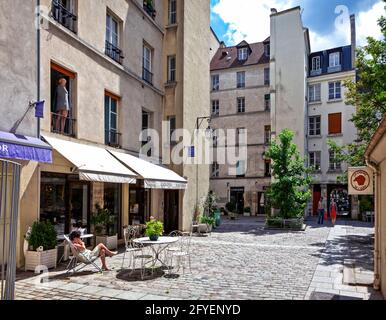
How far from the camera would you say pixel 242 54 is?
3731 centimetres

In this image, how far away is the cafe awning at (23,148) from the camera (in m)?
7.59

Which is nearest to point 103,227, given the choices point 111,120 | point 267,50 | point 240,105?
point 111,120

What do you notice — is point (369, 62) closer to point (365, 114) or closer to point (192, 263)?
point (365, 114)

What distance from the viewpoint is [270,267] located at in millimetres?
9633

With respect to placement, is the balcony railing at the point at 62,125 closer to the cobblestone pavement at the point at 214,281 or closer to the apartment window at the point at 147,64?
the cobblestone pavement at the point at 214,281

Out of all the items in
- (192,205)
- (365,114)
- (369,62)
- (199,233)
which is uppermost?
(369,62)

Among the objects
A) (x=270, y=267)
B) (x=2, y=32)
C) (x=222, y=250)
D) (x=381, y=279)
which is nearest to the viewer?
(x=381, y=279)

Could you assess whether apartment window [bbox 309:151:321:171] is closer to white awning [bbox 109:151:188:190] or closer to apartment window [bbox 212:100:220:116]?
apartment window [bbox 212:100:220:116]

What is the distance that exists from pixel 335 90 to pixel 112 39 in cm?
2588

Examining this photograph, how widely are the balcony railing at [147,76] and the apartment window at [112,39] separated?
221cm

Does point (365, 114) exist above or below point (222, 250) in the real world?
above

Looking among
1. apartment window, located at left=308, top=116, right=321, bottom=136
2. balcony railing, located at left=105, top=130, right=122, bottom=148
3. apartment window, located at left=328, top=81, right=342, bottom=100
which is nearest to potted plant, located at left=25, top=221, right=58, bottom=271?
balcony railing, located at left=105, top=130, right=122, bottom=148

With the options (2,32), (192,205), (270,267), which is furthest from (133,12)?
(270,267)
